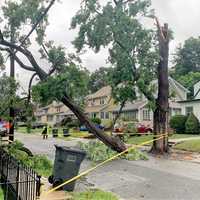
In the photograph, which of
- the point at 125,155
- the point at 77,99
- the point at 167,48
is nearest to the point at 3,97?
the point at 77,99

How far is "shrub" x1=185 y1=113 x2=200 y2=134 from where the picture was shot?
113ft

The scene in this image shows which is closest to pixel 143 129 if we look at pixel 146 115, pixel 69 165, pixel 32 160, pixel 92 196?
pixel 146 115

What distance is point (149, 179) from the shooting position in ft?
42.6

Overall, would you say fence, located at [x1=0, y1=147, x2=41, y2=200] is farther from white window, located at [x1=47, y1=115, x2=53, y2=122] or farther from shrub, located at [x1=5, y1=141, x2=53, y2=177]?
white window, located at [x1=47, y1=115, x2=53, y2=122]

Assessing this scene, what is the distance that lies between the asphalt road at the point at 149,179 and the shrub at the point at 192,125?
55.2 ft

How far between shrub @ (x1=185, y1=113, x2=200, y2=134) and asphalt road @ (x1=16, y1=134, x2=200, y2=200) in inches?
663

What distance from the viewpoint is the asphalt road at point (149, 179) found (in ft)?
34.0

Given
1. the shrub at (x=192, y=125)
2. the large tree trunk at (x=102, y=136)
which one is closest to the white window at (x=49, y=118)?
the shrub at (x=192, y=125)

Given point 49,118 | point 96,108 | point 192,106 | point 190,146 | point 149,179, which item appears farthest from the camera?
point 49,118

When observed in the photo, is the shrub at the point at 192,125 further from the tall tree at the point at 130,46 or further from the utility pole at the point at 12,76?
the utility pole at the point at 12,76

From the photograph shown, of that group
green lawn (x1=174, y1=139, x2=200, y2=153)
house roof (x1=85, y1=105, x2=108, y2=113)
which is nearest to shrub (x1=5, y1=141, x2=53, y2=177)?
green lawn (x1=174, y1=139, x2=200, y2=153)

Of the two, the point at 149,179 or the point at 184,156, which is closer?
the point at 149,179

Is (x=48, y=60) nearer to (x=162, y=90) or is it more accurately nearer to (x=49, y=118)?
A: (x=162, y=90)

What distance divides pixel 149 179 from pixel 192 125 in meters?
22.7
